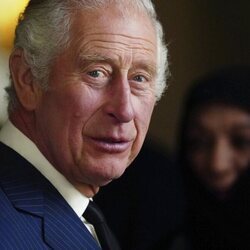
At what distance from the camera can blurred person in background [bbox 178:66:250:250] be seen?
5.96 ft

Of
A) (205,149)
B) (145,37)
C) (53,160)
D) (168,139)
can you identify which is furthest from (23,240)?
(168,139)

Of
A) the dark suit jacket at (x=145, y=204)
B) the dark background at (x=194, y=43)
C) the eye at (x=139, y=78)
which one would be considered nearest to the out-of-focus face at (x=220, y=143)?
the dark suit jacket at (x=145, y=204)

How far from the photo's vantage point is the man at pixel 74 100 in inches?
42.4

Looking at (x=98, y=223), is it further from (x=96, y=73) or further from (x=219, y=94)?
(x=219, y=94)

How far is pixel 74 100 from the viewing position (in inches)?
42.7

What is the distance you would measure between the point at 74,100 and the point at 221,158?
85cm

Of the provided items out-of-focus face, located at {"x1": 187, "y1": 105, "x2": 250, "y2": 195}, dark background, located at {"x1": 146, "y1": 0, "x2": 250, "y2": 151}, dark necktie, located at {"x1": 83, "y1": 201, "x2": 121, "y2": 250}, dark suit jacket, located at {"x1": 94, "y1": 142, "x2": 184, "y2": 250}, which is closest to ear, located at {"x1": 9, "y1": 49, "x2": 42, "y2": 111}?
dark necktie, located at {"x1": 83, "y1": 201, "x2": 121, "y2": 250}

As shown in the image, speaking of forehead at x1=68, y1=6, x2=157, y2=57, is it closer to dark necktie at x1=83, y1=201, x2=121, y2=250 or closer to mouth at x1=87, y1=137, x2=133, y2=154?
mouth at x1=87, y1=137, x2=133, y2=154

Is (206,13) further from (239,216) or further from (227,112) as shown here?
(239,216)

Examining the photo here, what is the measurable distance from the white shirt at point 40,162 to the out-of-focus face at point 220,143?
2.56ft

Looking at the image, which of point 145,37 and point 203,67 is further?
point 203,67

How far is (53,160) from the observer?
111cm

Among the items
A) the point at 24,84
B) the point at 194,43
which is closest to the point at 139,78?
the point at 24,84

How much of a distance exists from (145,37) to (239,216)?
2.83ft
